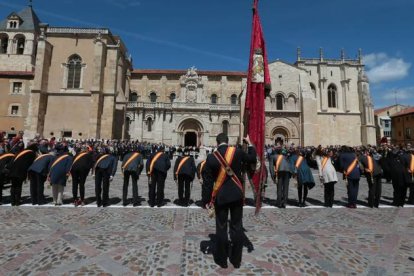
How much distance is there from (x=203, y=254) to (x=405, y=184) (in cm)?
688

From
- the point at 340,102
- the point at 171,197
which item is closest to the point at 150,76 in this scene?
the point at 340,102

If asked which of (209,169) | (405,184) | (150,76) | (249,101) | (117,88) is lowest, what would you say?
(405,184)

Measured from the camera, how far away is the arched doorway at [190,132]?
3222 cm

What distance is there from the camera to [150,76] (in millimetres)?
38938

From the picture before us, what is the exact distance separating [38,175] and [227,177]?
623 cm

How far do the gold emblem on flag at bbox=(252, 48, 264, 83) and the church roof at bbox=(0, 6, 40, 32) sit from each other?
141 feet

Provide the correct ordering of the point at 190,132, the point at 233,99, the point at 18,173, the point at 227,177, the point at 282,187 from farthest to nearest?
the point at 233,99 → the point at 190,132 → the point at 282,187 → the point at 18,173 → the point at 227,177

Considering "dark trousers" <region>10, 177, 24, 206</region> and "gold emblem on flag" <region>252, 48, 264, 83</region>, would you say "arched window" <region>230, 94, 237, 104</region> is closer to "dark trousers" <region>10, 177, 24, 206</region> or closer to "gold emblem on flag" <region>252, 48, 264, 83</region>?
"dark trousers" <region>10, 177, 24, 206</region>

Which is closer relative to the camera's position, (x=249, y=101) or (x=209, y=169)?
(x=209, y=169)

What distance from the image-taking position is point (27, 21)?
38.6m

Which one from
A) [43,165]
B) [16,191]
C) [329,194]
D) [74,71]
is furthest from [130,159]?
[74,71]

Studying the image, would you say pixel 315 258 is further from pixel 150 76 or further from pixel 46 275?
pixel 150 76

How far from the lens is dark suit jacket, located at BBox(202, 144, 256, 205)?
142 inches

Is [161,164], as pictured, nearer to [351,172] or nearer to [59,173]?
[59,173]
